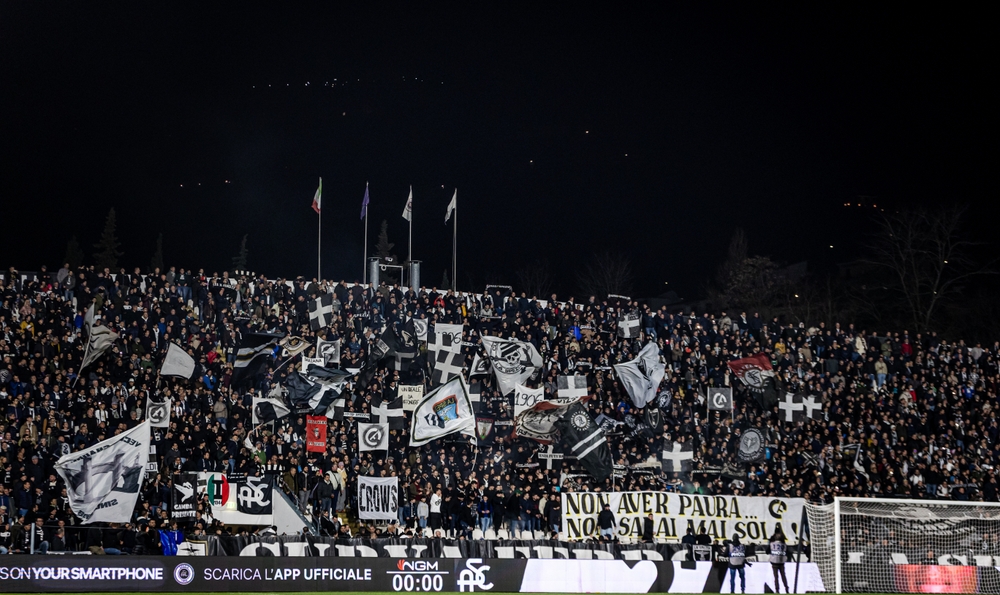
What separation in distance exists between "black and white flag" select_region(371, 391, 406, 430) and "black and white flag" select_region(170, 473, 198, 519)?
19.5 ft

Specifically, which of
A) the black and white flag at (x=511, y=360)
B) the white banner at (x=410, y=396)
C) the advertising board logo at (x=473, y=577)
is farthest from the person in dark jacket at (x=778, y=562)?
the white banner at (x=410, y=396)

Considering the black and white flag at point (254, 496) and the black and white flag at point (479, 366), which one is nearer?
the black and white flag at point (254, 496)

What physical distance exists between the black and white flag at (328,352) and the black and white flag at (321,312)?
799 mm

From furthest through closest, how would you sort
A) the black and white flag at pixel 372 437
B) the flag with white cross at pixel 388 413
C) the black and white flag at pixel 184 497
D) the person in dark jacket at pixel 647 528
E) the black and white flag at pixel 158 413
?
1. the flag with white cross at pixel 388 413
2. the black and white flag at pixel 372 437
3. the person in dark jacket at pixel 647 528
4. the black and white flag at pixel 158 413
5. the black and white flag at pixel 184 497

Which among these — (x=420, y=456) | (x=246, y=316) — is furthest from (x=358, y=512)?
(x=246, y=316)

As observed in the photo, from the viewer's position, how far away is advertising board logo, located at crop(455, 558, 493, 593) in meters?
21.9

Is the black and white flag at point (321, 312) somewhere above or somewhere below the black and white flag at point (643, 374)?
above

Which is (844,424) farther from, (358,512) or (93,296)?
(93,296)

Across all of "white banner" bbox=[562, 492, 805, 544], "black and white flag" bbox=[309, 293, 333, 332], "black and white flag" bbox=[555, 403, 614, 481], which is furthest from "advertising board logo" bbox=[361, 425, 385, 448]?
"white banner" bbox=[562, 492, 805, 544]

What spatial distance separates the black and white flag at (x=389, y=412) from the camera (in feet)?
96.2


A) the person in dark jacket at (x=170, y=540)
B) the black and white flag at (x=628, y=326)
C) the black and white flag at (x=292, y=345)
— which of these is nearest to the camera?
the person in dark jacket at (x=170, y=540)

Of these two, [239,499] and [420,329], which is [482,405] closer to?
[420,329]

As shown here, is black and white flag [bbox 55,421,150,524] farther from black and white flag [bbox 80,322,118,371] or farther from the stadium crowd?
black and white flag [bbox 80,322,118,371]

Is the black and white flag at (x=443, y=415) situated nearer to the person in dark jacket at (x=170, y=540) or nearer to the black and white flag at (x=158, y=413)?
the black and white flag at (x=158, y=413)
